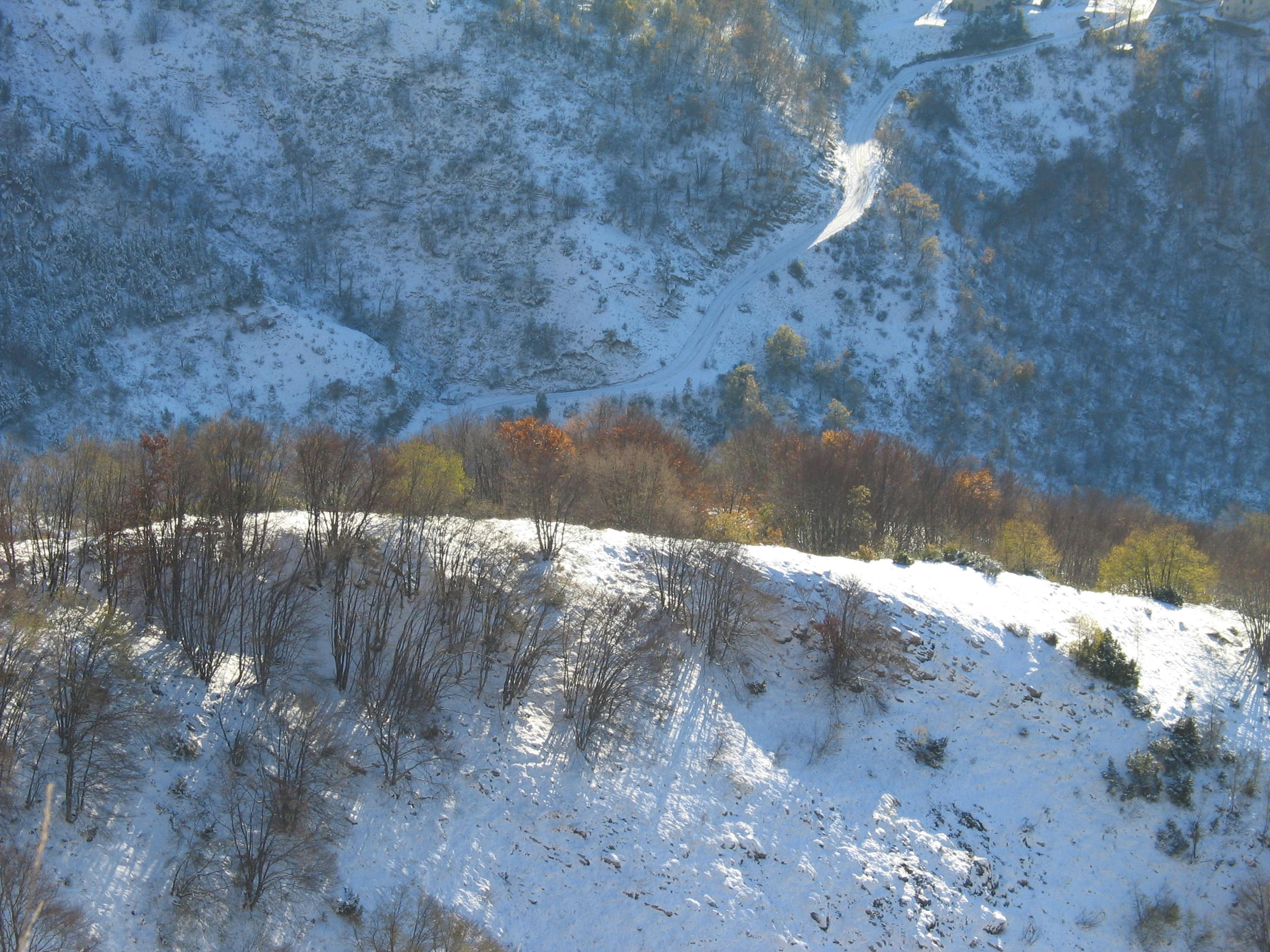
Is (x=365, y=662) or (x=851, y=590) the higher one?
(x=851, y=590)

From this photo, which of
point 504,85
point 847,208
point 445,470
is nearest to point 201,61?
point 504,85

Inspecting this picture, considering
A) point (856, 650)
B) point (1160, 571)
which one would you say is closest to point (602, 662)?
point (856, 650)

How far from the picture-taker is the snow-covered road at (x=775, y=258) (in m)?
63.4

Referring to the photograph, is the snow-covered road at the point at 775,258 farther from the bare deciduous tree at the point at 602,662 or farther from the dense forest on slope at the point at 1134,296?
the bare deciduous tree at the point at 602,662

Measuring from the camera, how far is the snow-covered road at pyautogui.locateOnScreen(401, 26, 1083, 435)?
63406 mm

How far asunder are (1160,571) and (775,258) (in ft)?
160

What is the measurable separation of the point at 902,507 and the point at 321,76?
66.3m

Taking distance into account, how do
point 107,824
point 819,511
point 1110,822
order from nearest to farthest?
point 107,824 → point 1110,822 → point 819,511

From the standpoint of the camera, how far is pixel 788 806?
2178 centimetres

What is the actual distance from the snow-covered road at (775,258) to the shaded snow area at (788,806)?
118ft

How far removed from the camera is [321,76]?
251 ft

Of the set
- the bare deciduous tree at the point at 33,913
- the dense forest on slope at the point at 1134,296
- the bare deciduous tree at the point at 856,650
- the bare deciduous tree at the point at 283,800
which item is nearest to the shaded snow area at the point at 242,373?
the bare deciduous tree at the point at 283,800

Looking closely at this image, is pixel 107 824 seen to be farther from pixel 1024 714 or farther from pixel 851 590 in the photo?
pixel 1024 714

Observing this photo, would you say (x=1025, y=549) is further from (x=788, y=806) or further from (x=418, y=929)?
(x=418, y=929)
